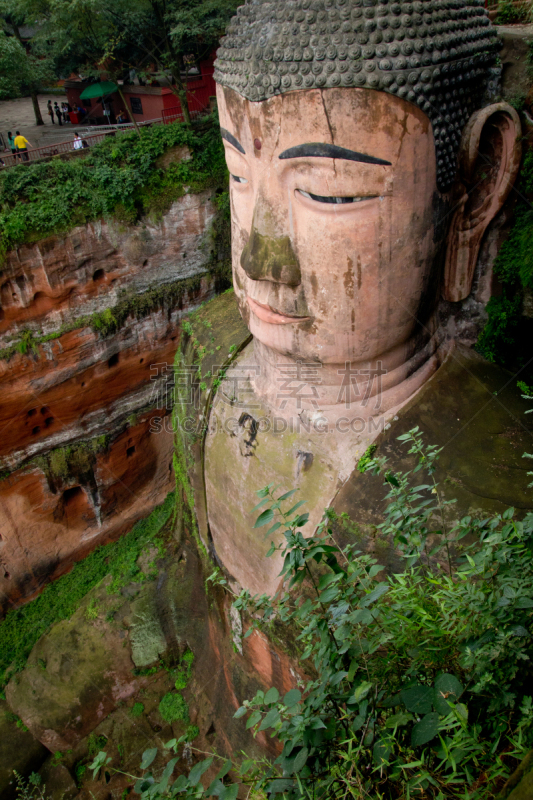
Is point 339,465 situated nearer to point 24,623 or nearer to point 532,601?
point 532,601

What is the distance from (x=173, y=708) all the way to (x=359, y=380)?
4.38 m

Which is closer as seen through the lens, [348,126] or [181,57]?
[348,126]

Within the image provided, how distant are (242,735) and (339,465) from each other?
2.64 meters

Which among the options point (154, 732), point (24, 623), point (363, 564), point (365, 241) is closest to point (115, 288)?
point (24, 623)

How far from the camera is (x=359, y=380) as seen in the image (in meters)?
3.89

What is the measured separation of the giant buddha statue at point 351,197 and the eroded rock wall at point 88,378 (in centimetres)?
591

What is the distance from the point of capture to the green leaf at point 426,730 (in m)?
1.66

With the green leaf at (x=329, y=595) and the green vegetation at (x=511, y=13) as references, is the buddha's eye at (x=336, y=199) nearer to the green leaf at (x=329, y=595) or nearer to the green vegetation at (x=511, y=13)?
the green vegetation at (x=511, y=13)

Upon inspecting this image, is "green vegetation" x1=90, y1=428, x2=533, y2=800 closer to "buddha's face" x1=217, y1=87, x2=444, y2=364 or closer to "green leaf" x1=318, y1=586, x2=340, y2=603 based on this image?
"green leaf" x1=318, y1=586, x2=340, y2=603

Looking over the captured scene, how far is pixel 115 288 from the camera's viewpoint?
32.3 ft

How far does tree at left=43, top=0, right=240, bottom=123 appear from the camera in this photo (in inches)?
425

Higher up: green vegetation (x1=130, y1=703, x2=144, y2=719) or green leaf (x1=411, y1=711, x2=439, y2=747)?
green leaf (x1=411, y1=711, x2=439, y2=747)

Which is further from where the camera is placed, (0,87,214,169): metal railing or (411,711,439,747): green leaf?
(0,87,214,169): metal railing

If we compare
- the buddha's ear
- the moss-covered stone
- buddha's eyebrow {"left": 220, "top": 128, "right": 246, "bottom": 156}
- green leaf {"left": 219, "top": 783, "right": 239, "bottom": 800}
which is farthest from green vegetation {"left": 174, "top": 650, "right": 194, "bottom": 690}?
buddha's eyebrow {"left": 220, "top": 128, "right": 246, "bottom": 156}
